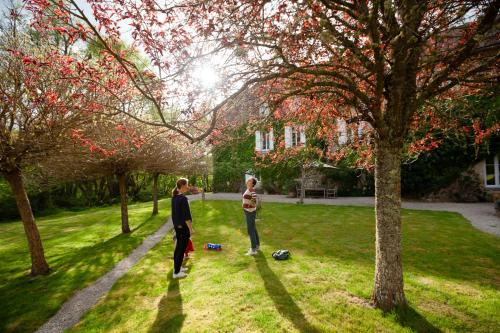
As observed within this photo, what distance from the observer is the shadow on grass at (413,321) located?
3.94 m

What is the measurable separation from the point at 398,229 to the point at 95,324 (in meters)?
5.09

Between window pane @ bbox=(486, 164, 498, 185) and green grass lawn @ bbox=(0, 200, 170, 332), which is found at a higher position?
window pane @ bbox=(486, 164, 498, 185)

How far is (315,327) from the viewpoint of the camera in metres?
4.08

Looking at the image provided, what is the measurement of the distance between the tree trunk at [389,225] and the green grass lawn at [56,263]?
5790mm

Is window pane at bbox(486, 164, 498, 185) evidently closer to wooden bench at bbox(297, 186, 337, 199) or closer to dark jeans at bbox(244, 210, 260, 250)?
wooden bench at bbox(297, 186, 337, 199)

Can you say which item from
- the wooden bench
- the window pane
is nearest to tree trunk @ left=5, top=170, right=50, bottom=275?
the wooden bench

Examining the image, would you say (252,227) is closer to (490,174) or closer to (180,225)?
(180,225)

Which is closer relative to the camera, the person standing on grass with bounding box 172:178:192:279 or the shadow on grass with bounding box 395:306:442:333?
the shadow on grass with bounding box 395:306:442:333

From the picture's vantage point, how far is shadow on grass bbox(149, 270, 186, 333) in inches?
168

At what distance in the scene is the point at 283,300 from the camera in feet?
16.0

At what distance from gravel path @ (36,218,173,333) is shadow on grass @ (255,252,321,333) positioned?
133 inches

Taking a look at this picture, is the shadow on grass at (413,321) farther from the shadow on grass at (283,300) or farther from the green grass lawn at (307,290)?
the shadow on grass at (283,300)

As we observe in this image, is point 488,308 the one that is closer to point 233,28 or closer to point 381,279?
point 381,279

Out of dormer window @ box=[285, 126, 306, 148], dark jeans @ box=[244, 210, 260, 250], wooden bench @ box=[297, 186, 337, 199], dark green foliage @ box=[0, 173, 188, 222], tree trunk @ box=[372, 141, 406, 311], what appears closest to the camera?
tree trunk @ box=[372, 141, 406, 311]
